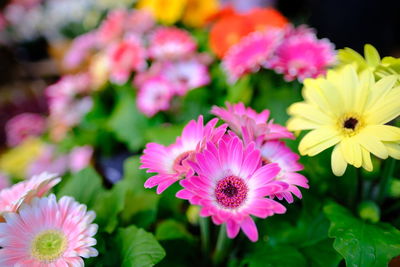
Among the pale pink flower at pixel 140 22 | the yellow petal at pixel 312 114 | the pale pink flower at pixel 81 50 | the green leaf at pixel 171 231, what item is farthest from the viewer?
the pale pink flower at pixel 81 50

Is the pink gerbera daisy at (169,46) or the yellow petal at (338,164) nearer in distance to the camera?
the yellow petal at (338,164)

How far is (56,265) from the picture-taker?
15.2 inches

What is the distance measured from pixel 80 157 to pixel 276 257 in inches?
26.7

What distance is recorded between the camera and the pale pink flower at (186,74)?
89 centimetres

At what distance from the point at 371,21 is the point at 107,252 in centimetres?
148

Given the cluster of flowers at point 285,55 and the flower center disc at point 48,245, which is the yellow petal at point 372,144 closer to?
the cluster of flowers at point 285,55

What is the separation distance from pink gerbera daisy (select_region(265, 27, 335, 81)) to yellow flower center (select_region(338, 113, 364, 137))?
0.63 feet

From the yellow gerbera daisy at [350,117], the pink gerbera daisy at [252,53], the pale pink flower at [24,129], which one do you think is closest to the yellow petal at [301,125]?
the yellow gerbera daisy at [350,117]

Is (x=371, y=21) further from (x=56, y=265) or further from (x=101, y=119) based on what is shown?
(x=56, y=265)

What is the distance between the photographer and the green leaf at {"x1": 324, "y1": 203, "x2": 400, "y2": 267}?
41cm

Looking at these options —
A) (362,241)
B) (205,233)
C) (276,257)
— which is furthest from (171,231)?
(362,241)

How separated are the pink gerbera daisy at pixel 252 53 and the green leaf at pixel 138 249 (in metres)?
0.39

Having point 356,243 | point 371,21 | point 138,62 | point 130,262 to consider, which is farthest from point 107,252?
point 371,21

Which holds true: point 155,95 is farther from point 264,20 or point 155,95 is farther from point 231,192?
point 231,192
